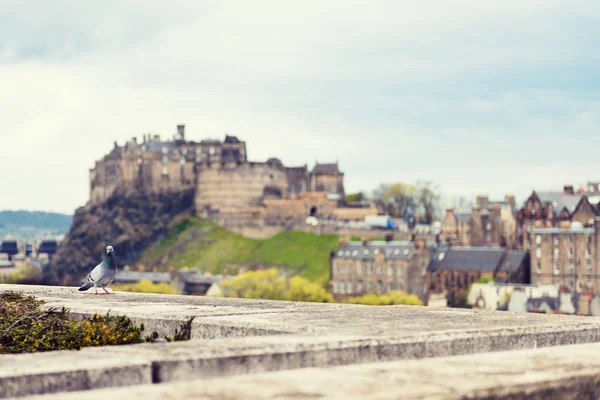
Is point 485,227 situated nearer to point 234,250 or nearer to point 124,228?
point 234,250

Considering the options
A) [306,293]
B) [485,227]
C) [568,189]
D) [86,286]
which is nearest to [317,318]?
[86,286]

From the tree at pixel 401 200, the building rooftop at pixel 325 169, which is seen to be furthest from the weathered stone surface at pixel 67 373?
the tree at pixel 401 200

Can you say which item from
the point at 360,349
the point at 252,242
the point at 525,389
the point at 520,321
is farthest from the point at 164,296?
the point at 252,242

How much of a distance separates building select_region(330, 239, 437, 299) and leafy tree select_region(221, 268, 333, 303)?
1055 cm

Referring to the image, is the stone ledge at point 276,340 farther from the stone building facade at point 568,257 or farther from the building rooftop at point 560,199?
the building rooftop at point 560,199

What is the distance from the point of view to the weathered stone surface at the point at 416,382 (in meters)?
6.42

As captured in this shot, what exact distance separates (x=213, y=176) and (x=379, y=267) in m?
41.1

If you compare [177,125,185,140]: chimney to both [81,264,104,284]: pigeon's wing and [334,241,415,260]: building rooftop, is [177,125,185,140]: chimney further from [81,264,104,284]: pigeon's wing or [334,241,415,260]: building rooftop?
[81,264,104,284]: pigeon's wing

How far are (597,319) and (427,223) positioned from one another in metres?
157

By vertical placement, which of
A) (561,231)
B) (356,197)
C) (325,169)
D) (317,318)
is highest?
(325,169)

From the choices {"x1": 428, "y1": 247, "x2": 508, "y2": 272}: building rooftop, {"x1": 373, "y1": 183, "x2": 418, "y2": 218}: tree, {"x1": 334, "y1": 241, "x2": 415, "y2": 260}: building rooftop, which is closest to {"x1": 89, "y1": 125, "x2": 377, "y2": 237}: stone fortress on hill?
{"x1": 373, "y1": 183, "x2": 418, "y2": 218}: tree

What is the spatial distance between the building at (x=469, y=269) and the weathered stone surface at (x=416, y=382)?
109175 mm

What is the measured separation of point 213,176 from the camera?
6324 inches

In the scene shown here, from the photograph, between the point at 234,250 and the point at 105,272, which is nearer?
the point at 105,272
